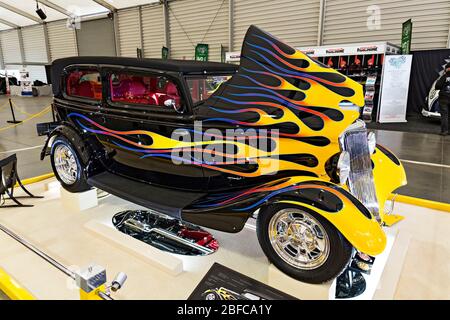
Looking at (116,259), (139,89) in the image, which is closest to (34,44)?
(139,89)

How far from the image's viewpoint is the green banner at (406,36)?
891cm

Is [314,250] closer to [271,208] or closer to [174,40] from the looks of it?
[271,208]

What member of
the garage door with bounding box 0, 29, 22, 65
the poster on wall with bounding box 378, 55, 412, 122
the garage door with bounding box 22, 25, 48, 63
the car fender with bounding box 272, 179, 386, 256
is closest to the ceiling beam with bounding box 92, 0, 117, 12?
the garage door with bounding box 22, 25, 48, 63

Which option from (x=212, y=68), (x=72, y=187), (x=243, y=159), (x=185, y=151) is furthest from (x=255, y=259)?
(x=72, y=187)

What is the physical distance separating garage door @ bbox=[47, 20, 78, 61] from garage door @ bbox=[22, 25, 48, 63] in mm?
920

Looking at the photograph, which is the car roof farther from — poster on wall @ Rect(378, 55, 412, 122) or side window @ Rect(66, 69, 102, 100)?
poster on wall @ Rect(378, 55, 412, 122)

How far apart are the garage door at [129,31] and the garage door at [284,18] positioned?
5805mm

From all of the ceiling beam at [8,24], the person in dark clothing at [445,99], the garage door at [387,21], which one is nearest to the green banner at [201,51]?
the garage door at [387,21]

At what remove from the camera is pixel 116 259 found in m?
2.62

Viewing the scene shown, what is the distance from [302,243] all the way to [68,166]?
9.10ft

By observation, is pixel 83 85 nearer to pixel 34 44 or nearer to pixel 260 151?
pixel 260 151

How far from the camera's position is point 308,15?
11.0 meters

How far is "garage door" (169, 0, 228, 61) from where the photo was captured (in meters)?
13.0
